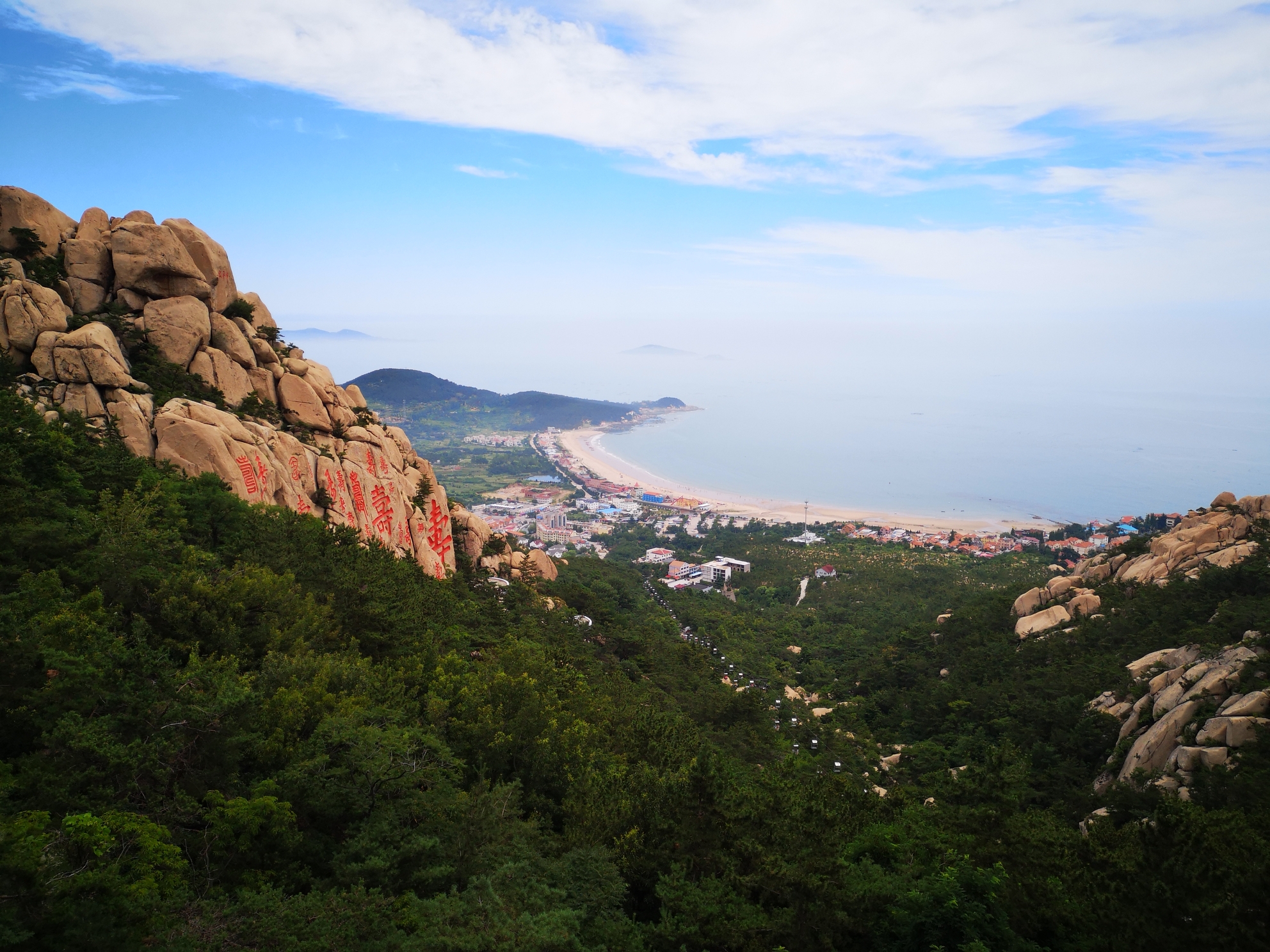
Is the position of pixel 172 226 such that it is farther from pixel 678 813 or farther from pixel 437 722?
pixel 678 813

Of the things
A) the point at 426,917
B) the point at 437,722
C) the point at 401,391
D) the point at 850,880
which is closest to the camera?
the point at 426,917

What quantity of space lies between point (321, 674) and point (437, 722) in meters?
2.15

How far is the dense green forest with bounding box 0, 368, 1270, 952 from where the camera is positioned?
6172 mm

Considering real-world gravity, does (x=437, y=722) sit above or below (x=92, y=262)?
below

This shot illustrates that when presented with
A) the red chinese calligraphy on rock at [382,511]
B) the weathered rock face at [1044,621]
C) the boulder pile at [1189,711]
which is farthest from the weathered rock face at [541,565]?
the boulder pile at [1189,711]

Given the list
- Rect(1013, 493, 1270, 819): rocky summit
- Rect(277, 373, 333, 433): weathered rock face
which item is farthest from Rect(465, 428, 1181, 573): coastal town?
Rect(277, 373, 333, 433): weathered rock face

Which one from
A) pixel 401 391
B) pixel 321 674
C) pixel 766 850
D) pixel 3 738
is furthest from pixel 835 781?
pixel 401 391

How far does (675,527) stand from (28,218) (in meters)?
58.2

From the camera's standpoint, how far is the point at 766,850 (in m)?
8.49

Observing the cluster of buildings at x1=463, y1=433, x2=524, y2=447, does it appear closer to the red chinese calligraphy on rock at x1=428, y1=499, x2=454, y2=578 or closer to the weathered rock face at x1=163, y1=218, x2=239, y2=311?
the red chinese calligraphy on rock at x1=428, y1=499, x2=454, y2=578

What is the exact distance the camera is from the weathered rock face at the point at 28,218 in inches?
685

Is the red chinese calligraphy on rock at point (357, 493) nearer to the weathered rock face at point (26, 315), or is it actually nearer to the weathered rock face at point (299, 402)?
the weathered rock face at point (299, 402)

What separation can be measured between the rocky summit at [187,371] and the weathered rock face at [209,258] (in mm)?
44

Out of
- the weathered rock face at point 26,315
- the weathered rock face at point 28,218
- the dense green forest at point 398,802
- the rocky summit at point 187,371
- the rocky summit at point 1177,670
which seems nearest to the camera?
the dense green forest at point 398,802
